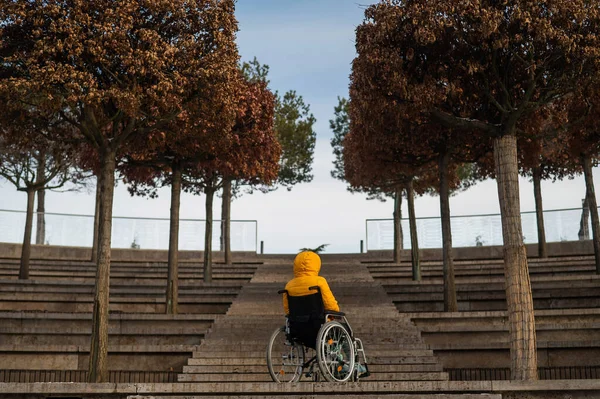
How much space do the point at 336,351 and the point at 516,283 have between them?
305cm

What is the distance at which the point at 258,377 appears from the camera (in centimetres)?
1247

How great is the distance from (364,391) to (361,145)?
1087cm

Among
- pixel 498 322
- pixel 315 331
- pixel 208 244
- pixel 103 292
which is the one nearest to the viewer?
pixel 315 331

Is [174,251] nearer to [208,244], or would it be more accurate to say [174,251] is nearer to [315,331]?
[208,244]

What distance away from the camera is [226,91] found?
1355 cm

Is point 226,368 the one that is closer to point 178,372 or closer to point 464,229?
point 178,372

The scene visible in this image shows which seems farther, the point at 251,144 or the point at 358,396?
the point at 251,144

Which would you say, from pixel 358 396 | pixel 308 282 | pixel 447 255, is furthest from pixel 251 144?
pixel 358 396

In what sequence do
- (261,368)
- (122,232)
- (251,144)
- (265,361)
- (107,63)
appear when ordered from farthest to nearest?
(122,232) < (251,144) < (265,361) < (261,368) < (107,63)

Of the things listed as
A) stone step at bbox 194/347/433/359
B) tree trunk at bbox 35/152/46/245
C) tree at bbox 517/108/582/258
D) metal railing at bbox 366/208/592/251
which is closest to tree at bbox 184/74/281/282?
stone step at bbox 194/347/433/359

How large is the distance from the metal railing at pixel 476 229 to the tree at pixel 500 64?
17425 millimetres

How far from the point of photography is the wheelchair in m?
9.84

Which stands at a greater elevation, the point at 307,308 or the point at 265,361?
the point at 307,308

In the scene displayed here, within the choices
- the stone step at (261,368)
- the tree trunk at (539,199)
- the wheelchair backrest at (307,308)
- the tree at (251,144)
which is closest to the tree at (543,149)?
the tree trunk at (539,199)
